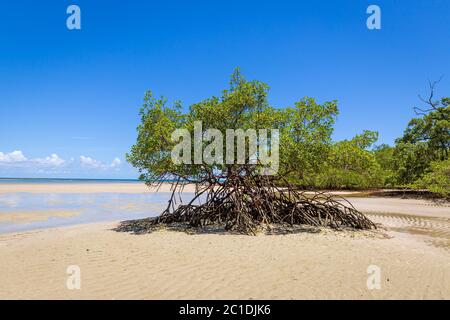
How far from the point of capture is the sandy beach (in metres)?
5.65

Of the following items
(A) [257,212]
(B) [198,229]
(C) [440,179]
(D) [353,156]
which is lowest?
(B) [198,229]

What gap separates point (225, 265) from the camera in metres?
7.25

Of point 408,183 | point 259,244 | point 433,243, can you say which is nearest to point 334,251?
point 259,244

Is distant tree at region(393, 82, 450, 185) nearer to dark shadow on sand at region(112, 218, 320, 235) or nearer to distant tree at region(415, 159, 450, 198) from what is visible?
distant tree at region(415, 159, 450, 198)

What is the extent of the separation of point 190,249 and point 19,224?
9.40 m

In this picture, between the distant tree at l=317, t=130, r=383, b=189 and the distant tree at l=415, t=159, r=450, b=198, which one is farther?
the distant tree at l=415, t=159, r=450, b=198

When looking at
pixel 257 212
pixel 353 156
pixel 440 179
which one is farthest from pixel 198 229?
pixel 440 179

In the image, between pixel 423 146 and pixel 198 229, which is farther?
pixel 423 146

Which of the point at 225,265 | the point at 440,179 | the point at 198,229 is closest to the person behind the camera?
the point at 225,265

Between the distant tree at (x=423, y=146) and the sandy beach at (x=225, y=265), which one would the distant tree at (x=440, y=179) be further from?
the sandy beach at (x=225, y=265)

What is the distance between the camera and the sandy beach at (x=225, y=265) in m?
5.65

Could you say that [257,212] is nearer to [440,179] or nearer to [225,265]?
[225,265]

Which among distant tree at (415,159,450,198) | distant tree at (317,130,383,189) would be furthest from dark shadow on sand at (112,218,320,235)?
distant tree at (415,159,450,198)

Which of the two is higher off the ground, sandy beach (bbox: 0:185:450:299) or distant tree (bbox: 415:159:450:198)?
distant tree (bbox: 415:159:450:198)
